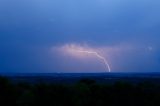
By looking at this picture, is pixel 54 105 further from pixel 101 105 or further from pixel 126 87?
pixel 126 87

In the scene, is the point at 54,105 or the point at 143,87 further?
the point at 143,87

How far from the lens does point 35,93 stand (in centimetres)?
2814

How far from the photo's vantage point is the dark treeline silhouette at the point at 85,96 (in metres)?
27.7

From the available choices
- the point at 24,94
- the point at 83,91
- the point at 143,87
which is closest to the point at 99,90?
the point at 83,91

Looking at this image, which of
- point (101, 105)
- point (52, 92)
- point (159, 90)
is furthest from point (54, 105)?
point (159, 90)

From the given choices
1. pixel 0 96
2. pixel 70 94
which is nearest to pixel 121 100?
pixel 70 94

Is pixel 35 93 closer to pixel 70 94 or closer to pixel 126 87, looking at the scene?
pixel 70 94

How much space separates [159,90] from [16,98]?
31.6 feet

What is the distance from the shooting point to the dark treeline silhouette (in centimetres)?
2772

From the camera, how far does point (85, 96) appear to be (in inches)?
1102

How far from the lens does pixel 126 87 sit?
2878 centimetres

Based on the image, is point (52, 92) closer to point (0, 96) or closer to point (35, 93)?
point (35, 93)

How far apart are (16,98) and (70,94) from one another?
149 inches

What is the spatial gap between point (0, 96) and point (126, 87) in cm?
852
